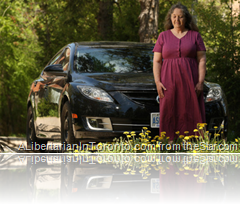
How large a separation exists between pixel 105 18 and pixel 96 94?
1136 cm

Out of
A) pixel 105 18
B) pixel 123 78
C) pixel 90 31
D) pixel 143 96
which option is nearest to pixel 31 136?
pixel 123 78

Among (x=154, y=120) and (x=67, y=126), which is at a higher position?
(x=154, y=120)

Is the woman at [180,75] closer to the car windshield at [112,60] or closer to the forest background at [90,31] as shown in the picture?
the car windshield at [112,60]

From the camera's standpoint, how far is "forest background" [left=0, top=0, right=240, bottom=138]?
9.40 metres

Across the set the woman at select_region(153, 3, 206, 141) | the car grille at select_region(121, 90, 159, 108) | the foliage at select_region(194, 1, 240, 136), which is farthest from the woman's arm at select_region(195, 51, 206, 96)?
the foliage at select_region(194, 1, 240, 136)

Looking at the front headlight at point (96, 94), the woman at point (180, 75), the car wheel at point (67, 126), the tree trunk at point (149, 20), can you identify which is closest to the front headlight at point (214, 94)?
the woman at point (180, 75)

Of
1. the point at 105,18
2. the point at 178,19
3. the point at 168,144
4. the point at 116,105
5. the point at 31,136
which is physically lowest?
the point at 31,136

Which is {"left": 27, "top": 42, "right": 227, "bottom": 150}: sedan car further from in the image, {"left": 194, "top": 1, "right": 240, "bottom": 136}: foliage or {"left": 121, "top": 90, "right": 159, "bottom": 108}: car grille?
{"left": 194, "top": 1, "right": 240, "bottom": 136}: foliage

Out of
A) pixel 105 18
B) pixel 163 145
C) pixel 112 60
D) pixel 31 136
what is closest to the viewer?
pixel 163 145

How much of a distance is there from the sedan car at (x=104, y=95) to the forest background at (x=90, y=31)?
9.53 feet

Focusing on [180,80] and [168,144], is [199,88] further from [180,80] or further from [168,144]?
[168,144]

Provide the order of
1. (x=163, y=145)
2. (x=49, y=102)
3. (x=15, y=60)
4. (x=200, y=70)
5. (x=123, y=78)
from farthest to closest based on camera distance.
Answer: (x=15, y=60) → (x=49, y=102) → (x=123, y=78) → (x=200, y=70) → (x=163, y=145)

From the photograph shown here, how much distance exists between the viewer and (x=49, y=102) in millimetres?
6828

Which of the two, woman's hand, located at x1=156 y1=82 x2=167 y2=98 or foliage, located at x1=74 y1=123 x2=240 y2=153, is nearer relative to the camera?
foliage, located at x1=74 y1=123 x2=240 y2=153
